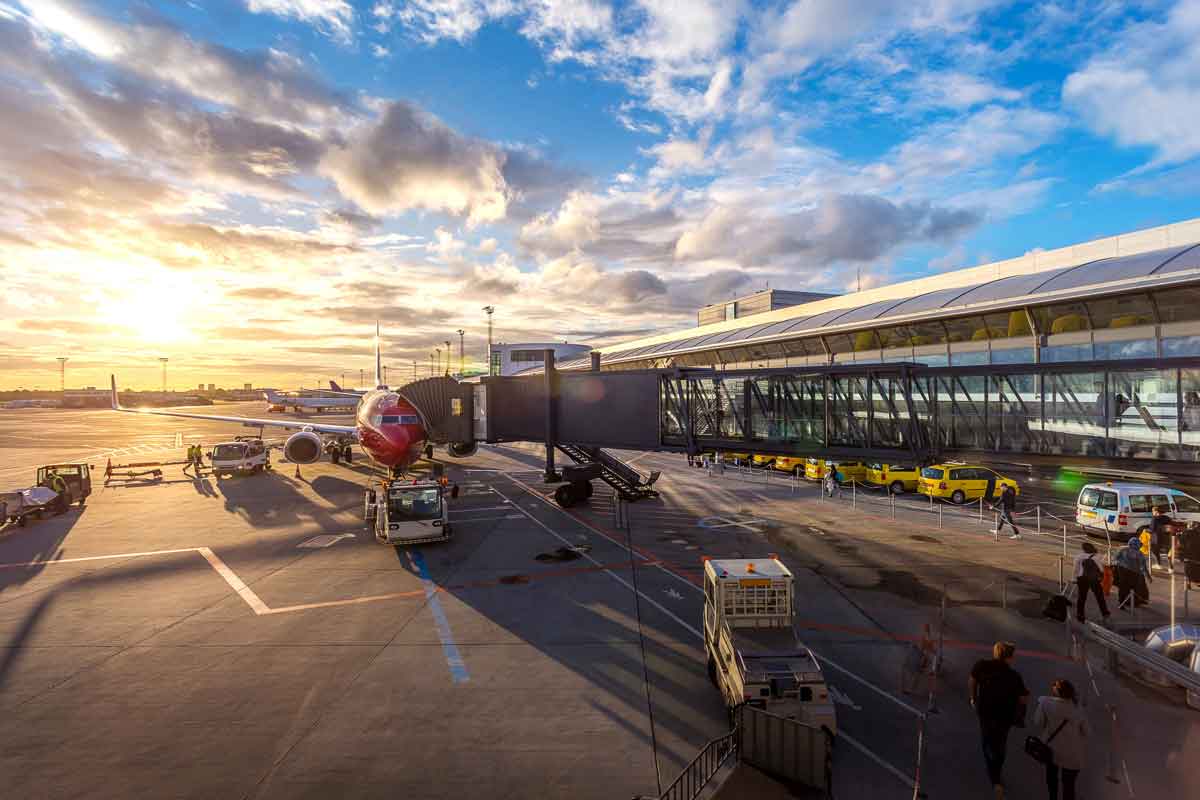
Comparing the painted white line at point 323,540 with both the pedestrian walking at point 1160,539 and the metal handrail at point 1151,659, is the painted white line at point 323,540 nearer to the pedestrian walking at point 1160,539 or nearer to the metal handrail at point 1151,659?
the metal handrail at point 1151,659

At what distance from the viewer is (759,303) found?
166 m

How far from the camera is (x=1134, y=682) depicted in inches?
442

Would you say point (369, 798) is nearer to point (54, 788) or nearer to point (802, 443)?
point (54, 788)

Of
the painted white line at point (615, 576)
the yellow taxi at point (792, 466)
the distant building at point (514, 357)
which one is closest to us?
the painted white line at point (615, 576)

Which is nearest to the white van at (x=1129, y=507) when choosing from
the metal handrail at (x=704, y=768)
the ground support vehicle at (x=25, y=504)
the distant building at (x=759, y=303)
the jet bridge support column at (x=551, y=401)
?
the metal handrail at (x=704, y=768)

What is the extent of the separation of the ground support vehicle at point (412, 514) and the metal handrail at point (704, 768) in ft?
48.8

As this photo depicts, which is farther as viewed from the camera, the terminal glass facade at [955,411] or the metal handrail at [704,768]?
the terminal glass facade at [955,411]

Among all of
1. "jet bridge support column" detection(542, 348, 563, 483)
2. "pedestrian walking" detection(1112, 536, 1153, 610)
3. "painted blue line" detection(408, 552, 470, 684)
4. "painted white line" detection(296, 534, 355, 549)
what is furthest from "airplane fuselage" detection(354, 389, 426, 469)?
"pedestrian walking" detection(1112, 536, 1153, 610)

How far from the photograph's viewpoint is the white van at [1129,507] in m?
21.4

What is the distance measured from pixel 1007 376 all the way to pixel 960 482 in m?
16.1

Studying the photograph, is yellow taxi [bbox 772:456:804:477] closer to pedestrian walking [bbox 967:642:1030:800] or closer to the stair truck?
the stair truck

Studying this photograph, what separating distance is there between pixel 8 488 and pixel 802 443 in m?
47.9

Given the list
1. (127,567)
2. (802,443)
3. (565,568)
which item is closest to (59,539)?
(127,567)

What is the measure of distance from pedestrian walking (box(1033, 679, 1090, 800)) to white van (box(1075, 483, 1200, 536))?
19.6 meters
